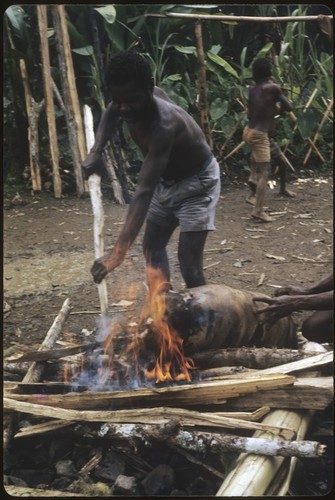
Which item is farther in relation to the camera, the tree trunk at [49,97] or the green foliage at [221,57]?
the tree trunk at [49,97]

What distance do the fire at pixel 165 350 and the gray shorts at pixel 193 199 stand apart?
1.56ft

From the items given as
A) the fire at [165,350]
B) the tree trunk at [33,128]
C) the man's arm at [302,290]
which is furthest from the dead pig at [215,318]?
the tree trunk at [33,128]

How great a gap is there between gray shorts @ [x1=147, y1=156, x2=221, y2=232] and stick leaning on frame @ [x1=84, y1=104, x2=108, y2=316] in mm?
311

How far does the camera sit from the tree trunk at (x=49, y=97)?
115 inches

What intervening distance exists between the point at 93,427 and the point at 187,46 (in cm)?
195

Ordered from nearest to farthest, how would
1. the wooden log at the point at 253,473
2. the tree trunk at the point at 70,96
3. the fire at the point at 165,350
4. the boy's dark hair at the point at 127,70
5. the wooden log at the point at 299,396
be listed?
the wooden log at the point at 253,473 → the wooden log at the point at 299,396 → the boy's dark hair at the point at 127,70 → the fire at the point at 165,350 → the tree trunk at the point at 70,96

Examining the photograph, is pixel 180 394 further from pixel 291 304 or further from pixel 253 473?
pixel 291 304

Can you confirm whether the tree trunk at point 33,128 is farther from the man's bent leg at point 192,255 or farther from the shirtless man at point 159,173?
the man's bent leg at point 192,255

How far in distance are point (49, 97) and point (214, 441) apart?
1.99m

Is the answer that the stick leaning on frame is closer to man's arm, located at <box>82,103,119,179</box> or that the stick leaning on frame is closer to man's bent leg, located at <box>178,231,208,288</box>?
man's arm, located at <box>82,103,119,179</box>

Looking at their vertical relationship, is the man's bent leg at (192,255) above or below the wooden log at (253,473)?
above

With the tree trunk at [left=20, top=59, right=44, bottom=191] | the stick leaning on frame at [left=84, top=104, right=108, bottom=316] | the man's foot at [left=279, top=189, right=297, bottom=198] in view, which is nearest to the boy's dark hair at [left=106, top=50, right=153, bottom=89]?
the stick leaning on frame at [left=84, top=104, right=108, bottom=316]

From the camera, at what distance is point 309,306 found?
2.48 metres

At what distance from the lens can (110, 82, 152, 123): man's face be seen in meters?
2.41
